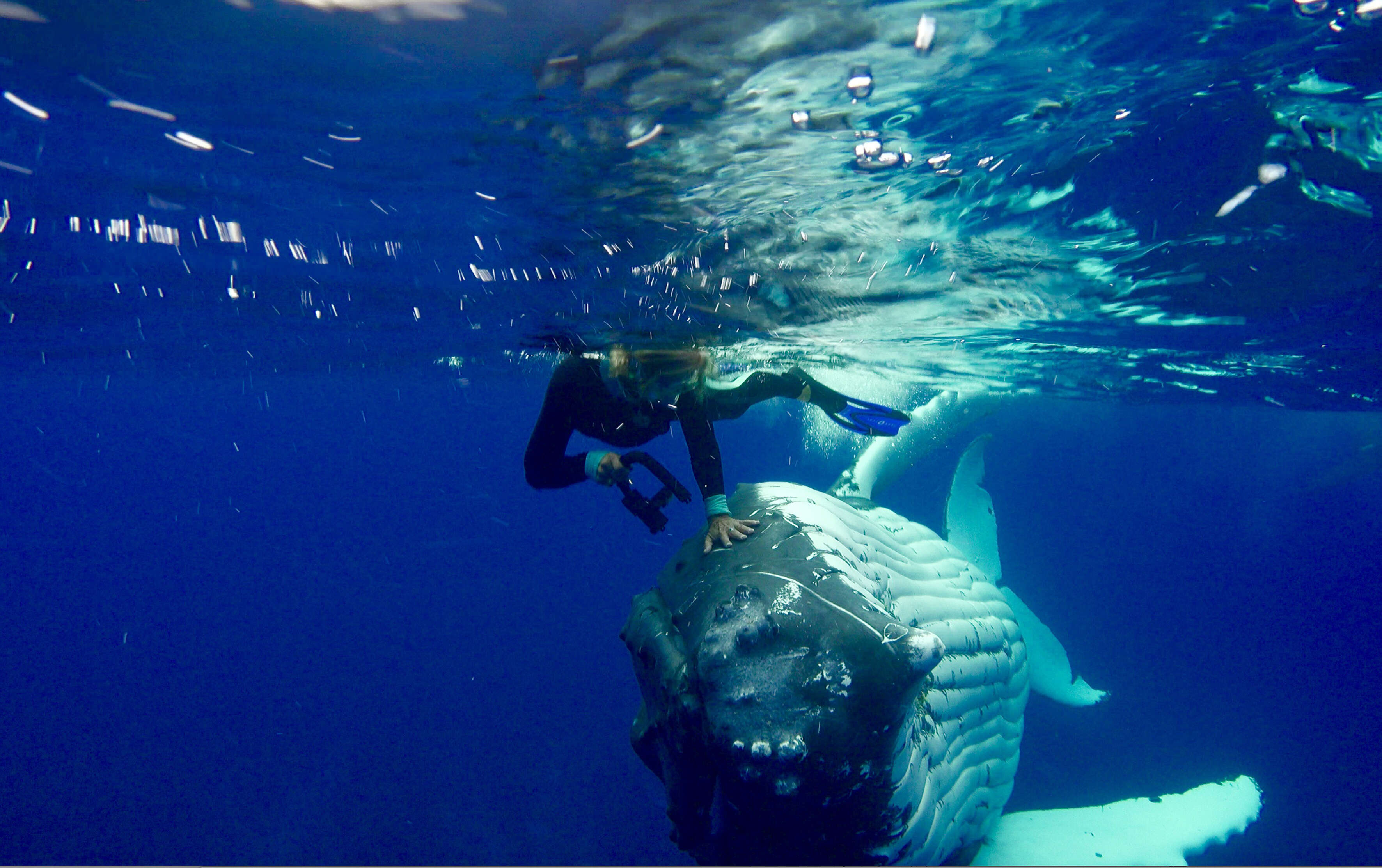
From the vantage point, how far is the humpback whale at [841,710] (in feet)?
11.4

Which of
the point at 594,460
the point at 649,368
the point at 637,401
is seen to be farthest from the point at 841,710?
the point at 649,368

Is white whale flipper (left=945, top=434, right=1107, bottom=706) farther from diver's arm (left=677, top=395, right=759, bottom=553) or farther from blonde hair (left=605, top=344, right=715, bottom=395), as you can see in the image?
diver's arm (left=677, top=395, right=759, bottom=553)

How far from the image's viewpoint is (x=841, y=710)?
3453 millimetres

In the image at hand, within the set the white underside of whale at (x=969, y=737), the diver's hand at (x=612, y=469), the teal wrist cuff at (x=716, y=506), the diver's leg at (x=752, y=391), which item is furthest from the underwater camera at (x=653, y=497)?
the diver's leg at (x=752, y=391)

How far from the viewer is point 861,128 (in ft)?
16.7

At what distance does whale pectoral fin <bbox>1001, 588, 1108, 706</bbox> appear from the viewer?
29.1ft

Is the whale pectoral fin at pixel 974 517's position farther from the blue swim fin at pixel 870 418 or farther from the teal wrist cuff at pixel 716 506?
the teal wrist cuff at pixel 716 506

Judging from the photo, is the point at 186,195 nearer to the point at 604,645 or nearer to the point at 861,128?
the point at 861,128

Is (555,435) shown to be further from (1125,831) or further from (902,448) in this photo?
(1125,831)

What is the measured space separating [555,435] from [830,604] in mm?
3954

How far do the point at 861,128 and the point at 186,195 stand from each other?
24.2ft

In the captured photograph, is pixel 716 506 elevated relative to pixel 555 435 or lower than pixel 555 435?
lower

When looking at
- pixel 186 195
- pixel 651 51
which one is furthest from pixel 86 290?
pixel 651 51

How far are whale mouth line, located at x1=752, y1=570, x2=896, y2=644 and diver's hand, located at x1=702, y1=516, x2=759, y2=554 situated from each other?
0.61m
